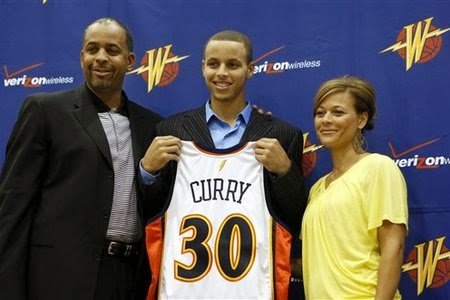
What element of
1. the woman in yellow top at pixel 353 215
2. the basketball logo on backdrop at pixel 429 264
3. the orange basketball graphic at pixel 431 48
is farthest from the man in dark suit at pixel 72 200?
the orange basketball graphic at pixel 431 48

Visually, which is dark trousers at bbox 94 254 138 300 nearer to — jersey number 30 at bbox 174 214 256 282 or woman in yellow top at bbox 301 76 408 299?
jersey number 30 at bbox 174 214 256 282

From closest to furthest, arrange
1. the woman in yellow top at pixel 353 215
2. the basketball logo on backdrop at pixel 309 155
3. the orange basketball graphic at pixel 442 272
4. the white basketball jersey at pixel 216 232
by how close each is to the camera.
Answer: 1. the woman in yellow top at pixel 353 215
2. the white basketball jersey at pixel 216 232
3. the orange basketball graphic at pixel 442 272
4. the basketball logo on backdrop at pixel 309 155

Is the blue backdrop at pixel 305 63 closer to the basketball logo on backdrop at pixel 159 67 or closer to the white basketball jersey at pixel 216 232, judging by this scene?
the basketball logo on backdrop at pixel 159 67

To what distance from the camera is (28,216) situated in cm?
182

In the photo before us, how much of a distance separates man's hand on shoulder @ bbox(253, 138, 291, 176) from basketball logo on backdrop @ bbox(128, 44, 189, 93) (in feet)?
2.18

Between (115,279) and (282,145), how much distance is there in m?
0.65

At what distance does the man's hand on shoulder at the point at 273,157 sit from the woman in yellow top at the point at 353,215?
0.41ft

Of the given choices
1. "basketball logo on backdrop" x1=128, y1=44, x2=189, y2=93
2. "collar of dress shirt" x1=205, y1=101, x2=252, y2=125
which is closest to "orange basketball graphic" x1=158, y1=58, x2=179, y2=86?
"basketball logo on backdrop" x1=128, y1=44, x2=189, y2=93

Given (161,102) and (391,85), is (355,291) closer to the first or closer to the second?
(391,85)

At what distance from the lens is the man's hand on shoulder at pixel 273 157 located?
1.79 meters

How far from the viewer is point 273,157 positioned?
1.79 metres

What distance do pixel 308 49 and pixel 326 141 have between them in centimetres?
56

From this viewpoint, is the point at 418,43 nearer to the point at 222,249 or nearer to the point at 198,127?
the point at 198,127

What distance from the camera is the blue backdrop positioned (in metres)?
2.08
